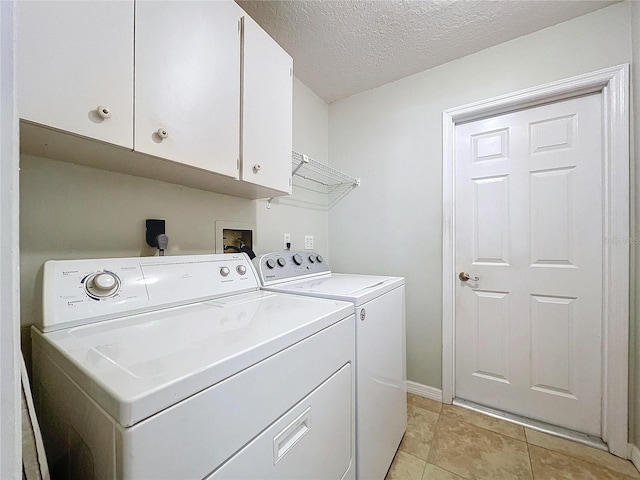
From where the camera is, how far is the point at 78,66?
0.68 metres

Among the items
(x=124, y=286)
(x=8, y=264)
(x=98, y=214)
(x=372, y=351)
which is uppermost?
(x=98, y=214)

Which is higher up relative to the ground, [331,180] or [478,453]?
[331,180]

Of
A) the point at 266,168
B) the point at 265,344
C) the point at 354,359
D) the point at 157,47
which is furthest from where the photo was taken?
the point at 266,168

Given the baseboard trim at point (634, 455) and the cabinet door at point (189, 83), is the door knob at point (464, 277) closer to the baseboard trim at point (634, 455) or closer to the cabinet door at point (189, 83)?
the baseboard trim at point (634, 455)

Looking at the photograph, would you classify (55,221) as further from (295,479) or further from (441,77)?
(441,77)

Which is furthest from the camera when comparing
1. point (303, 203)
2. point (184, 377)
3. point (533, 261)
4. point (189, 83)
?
point (303, 203)

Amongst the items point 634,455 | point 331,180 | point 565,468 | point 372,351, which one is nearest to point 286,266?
point 372,351

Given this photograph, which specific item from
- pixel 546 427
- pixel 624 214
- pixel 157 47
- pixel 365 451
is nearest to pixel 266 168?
pixel 157 47

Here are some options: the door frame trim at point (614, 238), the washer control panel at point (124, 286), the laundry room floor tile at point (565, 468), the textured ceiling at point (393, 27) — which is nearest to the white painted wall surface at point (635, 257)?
the door frame trim at point (614, 238)

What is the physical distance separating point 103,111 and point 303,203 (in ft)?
4.72

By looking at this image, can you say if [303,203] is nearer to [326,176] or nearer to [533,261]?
[326,176]

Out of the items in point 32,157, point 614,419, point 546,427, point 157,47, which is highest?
point 157,47

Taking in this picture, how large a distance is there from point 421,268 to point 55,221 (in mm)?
1998

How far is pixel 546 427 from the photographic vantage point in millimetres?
Result: 1551
